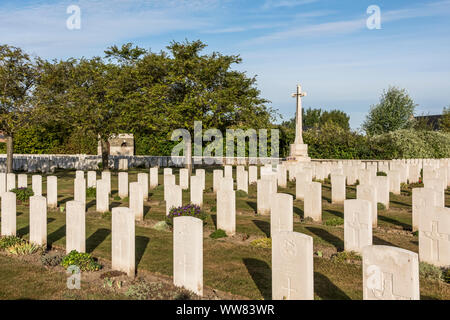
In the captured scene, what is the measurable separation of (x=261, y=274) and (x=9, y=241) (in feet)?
19.5

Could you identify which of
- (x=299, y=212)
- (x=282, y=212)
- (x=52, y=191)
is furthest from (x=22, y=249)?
(x=299, y=212)

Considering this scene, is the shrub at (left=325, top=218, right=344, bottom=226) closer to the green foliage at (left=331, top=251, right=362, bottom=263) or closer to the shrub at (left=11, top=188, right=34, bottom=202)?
the green foliage at (left=331, top=251, right=362, bottom=263)

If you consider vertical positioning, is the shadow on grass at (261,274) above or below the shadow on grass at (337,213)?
below

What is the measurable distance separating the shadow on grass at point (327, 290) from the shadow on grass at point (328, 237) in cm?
220

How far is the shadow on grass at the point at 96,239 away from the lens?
841 centimetres

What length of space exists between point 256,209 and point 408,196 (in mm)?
7499

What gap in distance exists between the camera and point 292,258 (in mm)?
4988

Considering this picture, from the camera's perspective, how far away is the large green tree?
761 inches

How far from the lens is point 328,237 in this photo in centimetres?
919

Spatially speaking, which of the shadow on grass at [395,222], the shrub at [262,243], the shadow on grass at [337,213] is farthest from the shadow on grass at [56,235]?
the shadow on grass at [395,222]

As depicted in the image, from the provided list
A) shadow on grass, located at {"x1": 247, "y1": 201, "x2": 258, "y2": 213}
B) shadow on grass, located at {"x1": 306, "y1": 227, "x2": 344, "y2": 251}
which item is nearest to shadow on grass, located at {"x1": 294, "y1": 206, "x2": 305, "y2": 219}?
shadow on grass, located at {"x1": 247, "y1": 201, "x2": 258, "y2": 213}

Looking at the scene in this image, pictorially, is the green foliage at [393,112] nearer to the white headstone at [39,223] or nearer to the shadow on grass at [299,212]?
the shadow on grass at [299,212]

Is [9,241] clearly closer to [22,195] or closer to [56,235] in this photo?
[56,235]
